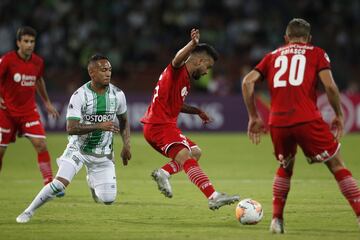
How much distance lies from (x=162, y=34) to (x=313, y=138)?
19277mm

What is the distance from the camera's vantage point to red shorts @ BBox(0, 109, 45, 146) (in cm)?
1205

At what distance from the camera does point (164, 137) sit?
32.3 feet

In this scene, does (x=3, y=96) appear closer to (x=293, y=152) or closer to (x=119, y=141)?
(x=293, y=152)

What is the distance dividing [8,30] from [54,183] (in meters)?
18.1

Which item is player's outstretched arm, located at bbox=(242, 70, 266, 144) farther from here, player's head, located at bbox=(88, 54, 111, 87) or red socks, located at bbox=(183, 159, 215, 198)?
player's head, located at bbox=(88, 54, 111, 87)

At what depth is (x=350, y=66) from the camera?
26.6 meters

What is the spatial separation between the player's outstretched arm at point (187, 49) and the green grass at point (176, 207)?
6.10 feet

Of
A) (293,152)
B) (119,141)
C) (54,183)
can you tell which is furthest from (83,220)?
(119,141)

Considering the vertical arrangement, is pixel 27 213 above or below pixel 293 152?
below

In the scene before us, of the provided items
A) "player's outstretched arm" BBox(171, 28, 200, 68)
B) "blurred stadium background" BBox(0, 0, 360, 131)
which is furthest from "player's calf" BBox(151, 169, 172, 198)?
"blurred stadium background" BBox(0, 0, 360, 131)

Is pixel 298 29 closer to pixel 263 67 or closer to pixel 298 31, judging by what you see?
pixel 298 31

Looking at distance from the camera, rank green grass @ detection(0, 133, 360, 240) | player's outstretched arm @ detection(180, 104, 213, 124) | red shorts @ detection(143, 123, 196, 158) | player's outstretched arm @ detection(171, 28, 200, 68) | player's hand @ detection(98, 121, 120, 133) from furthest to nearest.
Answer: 1. player's outstretched arm @ detection(180, 104, 213, 124)
2. red shorts @ detection(143, 123, 196, 158)
3. player's hand @ detection(98, 121, 120, 133)
4. player's outstretched arm @ detection(171, 28, 200, 68)
5. green grass @ detection(0, 133, 360, 240)

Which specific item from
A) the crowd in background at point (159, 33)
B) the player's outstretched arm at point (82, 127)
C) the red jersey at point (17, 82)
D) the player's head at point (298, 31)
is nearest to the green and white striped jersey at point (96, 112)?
the player's outstretched arm at point (82, 127)

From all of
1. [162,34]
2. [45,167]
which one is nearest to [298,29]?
[45,167]
